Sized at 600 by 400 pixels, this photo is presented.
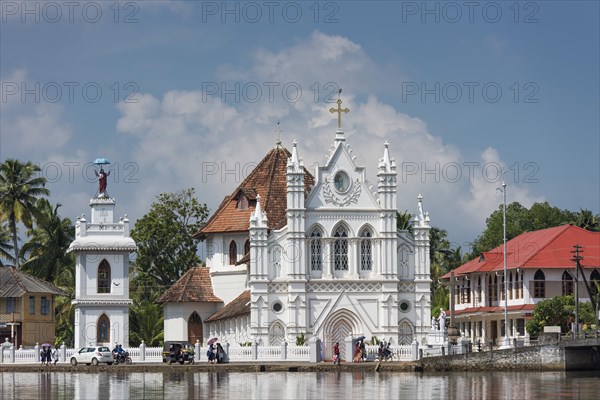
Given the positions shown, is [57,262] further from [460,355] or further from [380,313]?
[460,355]

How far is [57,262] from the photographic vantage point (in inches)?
4080

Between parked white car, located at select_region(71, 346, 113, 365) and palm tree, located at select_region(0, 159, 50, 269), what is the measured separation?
2786 centimetres

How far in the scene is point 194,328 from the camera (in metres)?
87.7

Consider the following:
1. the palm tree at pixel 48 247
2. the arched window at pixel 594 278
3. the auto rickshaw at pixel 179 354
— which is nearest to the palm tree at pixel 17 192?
the palm tree at pixel 48 247

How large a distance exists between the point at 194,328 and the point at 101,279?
24.0 ft

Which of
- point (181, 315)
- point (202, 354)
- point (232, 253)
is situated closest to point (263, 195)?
point (232, 253)

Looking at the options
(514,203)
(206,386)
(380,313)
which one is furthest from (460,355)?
(514,203)

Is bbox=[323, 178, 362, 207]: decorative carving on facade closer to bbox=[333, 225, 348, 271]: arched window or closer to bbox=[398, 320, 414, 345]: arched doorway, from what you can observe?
bbox=[333, 225, 348, 271]: arched window

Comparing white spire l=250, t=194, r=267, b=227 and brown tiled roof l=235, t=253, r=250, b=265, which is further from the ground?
white spire l=250, t=194, r=267, b=227

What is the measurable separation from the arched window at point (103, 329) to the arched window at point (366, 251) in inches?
620

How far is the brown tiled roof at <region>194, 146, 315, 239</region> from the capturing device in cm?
8625

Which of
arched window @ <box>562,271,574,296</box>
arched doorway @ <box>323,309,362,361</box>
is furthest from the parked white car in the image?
arched window @ <box>562,271,574,296</box>

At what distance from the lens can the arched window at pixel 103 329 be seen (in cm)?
8269

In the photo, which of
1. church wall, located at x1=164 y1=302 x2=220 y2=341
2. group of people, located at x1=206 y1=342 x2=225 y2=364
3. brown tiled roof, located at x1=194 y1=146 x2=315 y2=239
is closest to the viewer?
group of people, located at x1=206 y1=342 x2=225 y2=364
